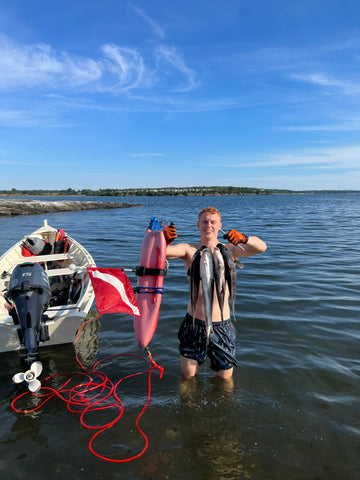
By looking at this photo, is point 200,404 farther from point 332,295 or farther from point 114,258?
point 114,258

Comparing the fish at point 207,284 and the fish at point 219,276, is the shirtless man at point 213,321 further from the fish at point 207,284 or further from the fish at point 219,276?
the fish at point 207,284

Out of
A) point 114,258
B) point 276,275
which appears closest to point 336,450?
point 276,275

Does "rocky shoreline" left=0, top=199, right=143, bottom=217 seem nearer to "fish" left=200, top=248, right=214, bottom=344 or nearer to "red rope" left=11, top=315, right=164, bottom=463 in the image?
"red rope" left=11, top=315, right=164, bottom=463

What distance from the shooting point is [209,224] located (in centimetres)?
449

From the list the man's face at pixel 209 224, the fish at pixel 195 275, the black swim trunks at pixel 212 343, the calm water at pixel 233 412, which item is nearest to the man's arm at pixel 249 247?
the man's face at pixel 209 224

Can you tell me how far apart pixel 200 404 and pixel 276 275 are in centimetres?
809

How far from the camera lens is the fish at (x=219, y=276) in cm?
448

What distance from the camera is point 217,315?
459 centimetres

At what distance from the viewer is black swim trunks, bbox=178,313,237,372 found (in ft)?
14.9

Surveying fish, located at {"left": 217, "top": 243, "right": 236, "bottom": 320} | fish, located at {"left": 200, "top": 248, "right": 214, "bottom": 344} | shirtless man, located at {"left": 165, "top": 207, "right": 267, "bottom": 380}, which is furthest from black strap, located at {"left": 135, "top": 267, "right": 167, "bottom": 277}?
fish, located at {"left": 217, "top": 243, "right": 236, "bottom": 320}

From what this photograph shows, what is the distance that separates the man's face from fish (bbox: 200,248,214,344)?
268 millimetres

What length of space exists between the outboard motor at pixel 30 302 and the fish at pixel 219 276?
2963 mm

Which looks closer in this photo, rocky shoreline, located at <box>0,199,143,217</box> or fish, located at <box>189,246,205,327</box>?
fish, located at <box>189,246,205,327</box>

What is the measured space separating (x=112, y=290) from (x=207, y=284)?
1767 millimetres
